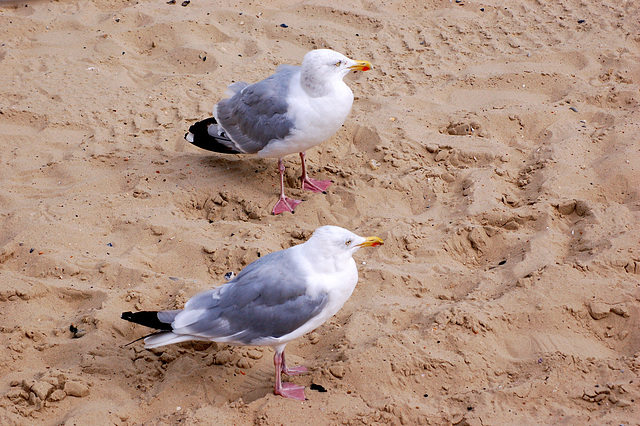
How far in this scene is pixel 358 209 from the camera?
15.1 feet

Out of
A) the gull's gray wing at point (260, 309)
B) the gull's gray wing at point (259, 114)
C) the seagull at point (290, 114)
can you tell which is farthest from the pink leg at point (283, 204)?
the gull's gray wing at point (260, 309)

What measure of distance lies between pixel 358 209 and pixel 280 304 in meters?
1.58

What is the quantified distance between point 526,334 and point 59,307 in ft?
8.89

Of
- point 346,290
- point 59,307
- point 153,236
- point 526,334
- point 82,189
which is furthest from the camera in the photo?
point 82,189

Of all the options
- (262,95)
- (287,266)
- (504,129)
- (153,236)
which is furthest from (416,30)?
(287,266)

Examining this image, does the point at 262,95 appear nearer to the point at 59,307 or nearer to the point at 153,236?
the point at 153,236

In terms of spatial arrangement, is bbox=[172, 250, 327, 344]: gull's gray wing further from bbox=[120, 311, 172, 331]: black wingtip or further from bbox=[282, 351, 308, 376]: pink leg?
bbox=[282, 351, 308, 376]: pink leg

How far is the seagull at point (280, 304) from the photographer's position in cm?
316

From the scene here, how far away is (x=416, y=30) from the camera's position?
662 centimetres

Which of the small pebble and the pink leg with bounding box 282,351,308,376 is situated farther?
the pink leg with bounding box 282,351,308,376

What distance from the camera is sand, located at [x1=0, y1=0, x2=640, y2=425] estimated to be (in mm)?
3227

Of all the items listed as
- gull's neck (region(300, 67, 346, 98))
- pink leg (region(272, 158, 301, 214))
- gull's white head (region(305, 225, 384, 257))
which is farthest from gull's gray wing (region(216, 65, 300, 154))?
gull's white head (region(305, 225, 384, 257))

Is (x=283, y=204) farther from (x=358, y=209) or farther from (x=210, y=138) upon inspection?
(x=210, y=138)

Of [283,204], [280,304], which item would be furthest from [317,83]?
[280,304]
